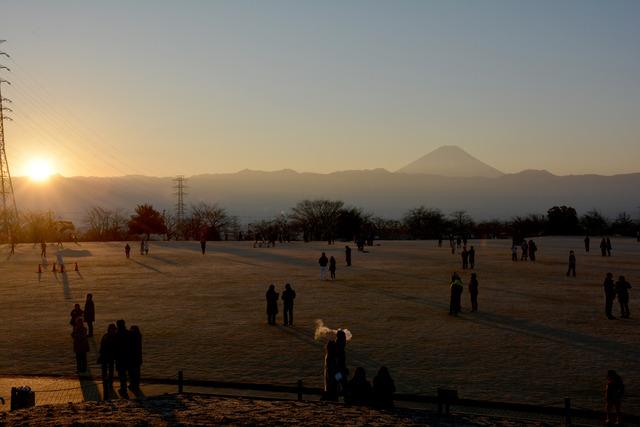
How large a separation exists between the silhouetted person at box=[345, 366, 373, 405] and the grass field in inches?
76.0

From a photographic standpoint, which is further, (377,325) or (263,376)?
(377,325)

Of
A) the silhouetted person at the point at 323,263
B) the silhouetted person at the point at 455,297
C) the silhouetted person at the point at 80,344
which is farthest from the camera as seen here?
the silhouetted person at the point at 323,263

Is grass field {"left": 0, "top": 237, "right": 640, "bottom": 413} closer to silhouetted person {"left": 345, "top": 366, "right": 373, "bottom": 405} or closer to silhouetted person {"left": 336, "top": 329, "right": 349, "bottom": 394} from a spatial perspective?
silhouetted person {"left": 336, "top": 329, "right": 349, "bottom": 394}

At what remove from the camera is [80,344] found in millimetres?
14812

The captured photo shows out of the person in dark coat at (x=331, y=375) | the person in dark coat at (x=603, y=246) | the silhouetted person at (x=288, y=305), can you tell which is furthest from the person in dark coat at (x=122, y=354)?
the person in dark coat at (x=603, y=246)

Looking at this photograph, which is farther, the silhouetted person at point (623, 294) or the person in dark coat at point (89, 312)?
the silhouetted person at point (623, 294)

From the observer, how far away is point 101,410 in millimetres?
11594

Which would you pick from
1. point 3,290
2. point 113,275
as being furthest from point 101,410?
point 113,275

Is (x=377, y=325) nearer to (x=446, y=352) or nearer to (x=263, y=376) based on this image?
(x=446, y=352)

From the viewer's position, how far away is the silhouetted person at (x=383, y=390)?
11188 mm

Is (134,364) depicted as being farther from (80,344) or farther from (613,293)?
(613,293)

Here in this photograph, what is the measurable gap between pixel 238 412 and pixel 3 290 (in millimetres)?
23641

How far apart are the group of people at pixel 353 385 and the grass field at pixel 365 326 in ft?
5.10

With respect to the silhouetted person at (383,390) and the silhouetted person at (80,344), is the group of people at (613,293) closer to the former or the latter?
the silhouetted person at (383,390)
